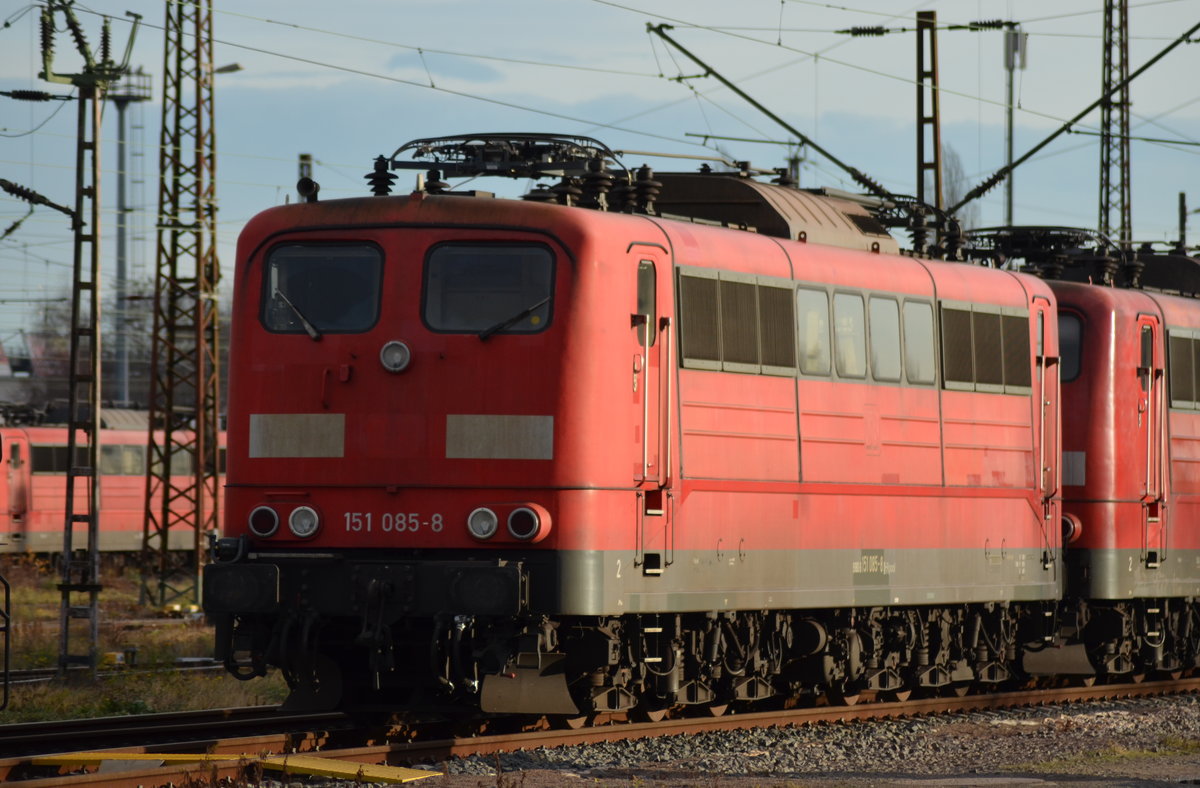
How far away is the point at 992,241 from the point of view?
2206 centimetres

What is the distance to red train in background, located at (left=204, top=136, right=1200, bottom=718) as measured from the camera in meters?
12.7

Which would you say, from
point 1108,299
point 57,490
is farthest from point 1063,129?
point 57,490

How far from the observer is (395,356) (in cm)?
1289

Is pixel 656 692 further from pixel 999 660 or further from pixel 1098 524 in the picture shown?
pixel 1098 524

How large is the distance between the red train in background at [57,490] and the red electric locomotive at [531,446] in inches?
1135

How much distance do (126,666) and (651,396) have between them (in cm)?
1004

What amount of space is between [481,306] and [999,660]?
739cm

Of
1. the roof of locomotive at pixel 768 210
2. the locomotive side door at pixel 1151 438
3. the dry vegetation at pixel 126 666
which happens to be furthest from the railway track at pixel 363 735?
the roof of locomotive at pixel 768 210

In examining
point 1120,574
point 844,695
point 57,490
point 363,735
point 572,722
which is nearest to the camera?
point 363,735

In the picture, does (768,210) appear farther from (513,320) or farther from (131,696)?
(131,696)

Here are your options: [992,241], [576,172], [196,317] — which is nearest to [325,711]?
[576,172]

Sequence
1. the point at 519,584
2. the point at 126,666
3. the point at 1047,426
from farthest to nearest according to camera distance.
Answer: the point at 126,666, the point at 1047,426, the point at 519,584

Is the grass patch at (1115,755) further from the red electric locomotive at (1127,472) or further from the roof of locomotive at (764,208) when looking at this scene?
the roof of locomotive at (764,208)

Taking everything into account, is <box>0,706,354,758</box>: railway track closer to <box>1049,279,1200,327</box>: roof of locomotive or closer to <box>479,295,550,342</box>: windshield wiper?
<box>479,295,550,342</box>: windshield wiper
